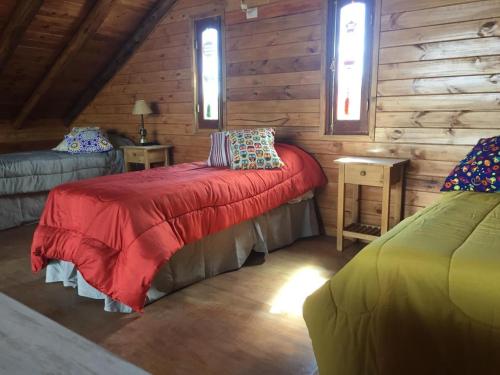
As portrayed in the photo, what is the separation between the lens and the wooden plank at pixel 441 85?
8.56ft

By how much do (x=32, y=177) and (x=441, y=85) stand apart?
11.8 ft

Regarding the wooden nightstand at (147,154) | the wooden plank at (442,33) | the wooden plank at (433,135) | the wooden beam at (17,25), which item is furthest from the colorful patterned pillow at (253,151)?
the wooden beam at (17,25)

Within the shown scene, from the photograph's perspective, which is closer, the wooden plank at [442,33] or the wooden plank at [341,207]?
the wooden plank at [442,33]

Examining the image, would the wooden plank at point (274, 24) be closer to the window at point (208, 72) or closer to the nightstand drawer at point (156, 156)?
the window at point (208, 72)

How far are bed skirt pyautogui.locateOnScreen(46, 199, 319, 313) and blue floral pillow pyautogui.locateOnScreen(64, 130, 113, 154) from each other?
219cm

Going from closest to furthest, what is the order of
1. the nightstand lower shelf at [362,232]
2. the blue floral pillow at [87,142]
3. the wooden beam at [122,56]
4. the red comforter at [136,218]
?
the red comforter at [136,218] → the nightstand lower shelf at [362,232] → the wooden beam at [122,56] → the blue floral pillow at [87,142]

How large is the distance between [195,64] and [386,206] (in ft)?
7.82

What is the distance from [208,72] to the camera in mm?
4055

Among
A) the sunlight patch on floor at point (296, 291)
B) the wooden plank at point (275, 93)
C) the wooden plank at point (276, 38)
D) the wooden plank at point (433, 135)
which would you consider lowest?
the sunlight patch on floor at point (296, 291)

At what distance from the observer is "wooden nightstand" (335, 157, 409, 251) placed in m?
2.79

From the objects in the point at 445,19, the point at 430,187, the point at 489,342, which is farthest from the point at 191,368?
the point at 445,19

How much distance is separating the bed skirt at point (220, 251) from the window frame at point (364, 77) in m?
0.67

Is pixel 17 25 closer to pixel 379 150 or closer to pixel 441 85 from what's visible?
pixel 379 150

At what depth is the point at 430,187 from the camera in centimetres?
293
